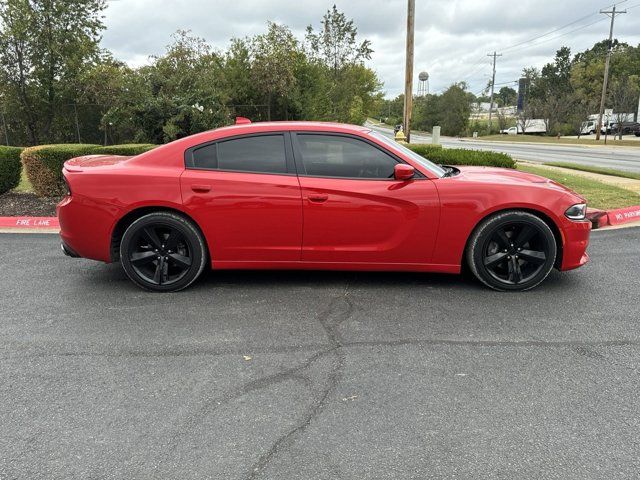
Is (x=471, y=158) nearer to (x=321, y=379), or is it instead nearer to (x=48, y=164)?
(x=321, y=379)

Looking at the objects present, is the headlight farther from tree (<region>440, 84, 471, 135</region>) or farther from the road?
tree (<region>440, 84, 471, 135</region>)

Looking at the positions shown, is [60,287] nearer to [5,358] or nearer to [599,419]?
[5,358]

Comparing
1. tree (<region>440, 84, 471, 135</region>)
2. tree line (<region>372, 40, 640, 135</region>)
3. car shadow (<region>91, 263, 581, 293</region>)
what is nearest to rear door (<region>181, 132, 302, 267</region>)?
car shadow (<region>91, 263, 581, 293</region>)

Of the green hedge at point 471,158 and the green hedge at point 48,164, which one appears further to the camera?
the green hedge at point 471,158

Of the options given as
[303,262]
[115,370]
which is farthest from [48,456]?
[303,262]

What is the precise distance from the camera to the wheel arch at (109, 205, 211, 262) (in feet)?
14.7

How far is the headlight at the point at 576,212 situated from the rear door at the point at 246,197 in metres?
2.41

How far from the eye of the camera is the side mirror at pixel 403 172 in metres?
4.28

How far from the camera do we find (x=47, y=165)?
8.84 m

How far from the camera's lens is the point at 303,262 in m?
4.52

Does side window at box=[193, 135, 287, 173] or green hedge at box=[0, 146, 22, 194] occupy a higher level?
side window at box=[193, 135, 287, 173]

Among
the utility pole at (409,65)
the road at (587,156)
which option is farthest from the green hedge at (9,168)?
the utility pole at (409,65)

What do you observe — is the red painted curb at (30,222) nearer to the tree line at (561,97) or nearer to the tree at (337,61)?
the tree at (337,61)

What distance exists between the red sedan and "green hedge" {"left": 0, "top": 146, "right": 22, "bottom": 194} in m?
5.62
